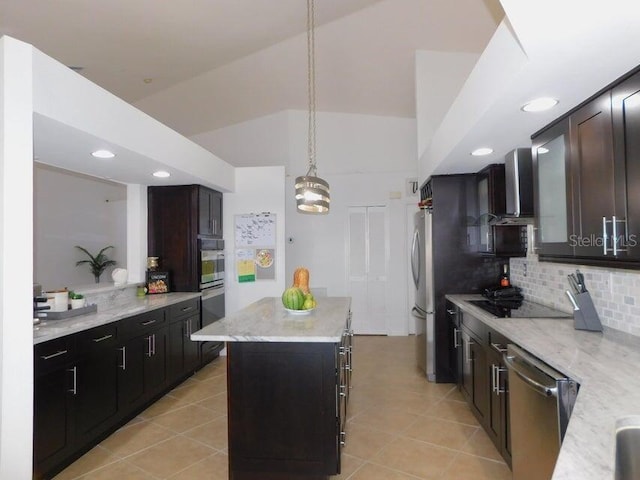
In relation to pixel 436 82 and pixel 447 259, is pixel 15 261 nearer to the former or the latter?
pixel 447 259

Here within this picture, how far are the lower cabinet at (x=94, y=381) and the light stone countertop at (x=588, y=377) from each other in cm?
263

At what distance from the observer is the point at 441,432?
9.43ft

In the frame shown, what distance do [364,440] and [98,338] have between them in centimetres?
210

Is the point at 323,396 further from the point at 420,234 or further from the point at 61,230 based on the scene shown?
the point at 61,230

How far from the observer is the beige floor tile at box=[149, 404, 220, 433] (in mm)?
3040

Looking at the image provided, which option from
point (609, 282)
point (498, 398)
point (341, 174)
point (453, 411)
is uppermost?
point (341, 174)

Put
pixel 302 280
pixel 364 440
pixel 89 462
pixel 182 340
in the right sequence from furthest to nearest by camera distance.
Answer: pixel 182 340 < pixel 302 280 < pixel 364 440 < pixel 89 462

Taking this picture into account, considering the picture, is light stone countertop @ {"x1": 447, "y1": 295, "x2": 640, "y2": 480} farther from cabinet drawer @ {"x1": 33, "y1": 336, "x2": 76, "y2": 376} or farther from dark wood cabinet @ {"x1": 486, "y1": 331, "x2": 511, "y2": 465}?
cabinet drawer @ {"x1": 33, "y1": 336, "x2": 76, "y2": 376}

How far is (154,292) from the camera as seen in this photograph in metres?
4.32

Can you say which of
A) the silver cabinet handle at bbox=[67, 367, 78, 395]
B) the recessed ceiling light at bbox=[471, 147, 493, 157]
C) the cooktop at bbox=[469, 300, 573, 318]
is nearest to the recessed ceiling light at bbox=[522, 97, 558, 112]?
the recessed ceiling light at bbox=[471, 147, 493, 157]

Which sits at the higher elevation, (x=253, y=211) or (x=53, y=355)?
(x=253, y=211)

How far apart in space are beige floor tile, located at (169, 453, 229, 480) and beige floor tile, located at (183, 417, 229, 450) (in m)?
0.17

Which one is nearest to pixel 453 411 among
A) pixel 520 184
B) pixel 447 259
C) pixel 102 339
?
pixel 447 259

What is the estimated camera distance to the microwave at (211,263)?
4.51 m
